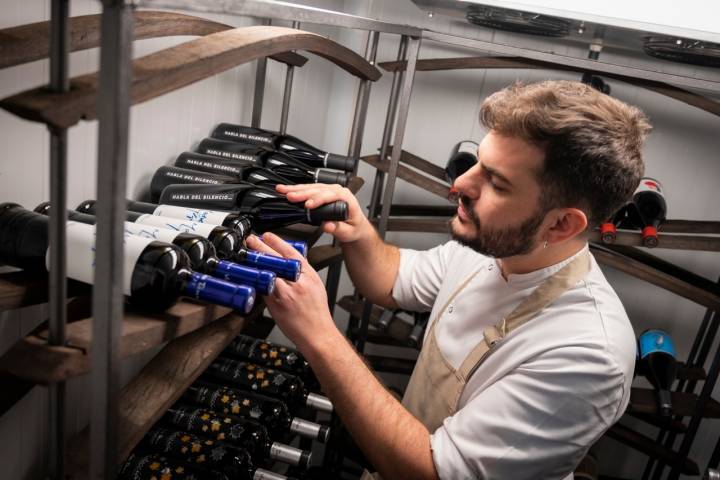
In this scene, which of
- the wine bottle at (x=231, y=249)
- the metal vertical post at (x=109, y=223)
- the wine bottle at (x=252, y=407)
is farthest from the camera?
the wine bottle at (x=252, y=407)

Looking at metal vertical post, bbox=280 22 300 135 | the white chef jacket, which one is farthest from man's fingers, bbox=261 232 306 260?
metal vertical post, bbox=280 22 300 135

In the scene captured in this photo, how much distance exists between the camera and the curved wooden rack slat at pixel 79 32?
747mm

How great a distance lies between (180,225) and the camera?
903 mm

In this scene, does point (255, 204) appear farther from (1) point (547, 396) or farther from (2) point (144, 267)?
(1) point (547, 396)

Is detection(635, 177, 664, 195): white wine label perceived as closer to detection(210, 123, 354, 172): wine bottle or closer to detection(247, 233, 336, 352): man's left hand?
detection(210, 123, 354, 172): wine bottle

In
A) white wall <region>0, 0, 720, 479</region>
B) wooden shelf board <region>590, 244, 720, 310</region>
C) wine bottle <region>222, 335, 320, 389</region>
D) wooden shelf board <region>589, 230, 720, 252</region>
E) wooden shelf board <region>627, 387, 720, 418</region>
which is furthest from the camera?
wooden shelf board <region>627, 387, 720, 418</region>

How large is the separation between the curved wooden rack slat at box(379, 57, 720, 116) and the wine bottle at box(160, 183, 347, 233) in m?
0.91

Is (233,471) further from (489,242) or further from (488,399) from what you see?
(489,242)

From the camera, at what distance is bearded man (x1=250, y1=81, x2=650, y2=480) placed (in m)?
1.05


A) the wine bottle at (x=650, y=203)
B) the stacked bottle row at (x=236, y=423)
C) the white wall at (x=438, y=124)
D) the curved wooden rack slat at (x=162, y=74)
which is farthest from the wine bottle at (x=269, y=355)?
the wine bottle at (x=650, y=203)

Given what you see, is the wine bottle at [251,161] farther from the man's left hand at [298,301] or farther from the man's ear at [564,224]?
the man's ear at [564,224]

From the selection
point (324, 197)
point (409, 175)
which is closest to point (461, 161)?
point (409, 175)

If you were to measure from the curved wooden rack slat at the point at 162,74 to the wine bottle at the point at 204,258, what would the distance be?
0.28 meters

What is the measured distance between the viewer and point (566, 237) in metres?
1.17
